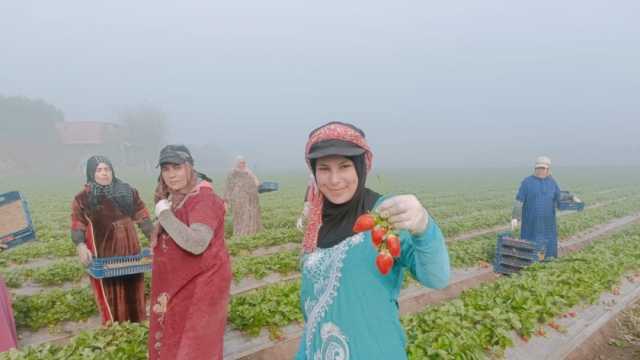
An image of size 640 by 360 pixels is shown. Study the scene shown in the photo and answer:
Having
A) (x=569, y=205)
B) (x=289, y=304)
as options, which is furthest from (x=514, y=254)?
(x=289, y=304)

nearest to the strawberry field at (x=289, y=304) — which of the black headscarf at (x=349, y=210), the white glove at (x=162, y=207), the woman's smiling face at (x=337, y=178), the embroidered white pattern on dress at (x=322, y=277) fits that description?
the white glove at (x=162, y=207)

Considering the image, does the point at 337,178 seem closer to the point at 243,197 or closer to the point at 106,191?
the point at 106,191

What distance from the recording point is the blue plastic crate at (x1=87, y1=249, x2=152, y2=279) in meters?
4.12

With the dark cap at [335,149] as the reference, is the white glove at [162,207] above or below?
below

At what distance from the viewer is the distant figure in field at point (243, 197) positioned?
1089cm

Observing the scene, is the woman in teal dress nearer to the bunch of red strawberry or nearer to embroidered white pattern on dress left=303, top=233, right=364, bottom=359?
embroidered white pattern on dress left=303, top=233, right=364, bottom=359

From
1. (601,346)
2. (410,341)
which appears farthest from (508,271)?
(410,341)

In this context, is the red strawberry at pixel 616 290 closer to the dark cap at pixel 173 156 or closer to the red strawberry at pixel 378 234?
the red strawberry at pixel 378 234

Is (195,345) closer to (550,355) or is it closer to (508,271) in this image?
(550,355)

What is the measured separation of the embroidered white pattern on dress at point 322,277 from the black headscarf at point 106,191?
331cm

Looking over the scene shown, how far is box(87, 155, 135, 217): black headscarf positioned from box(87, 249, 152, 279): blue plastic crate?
0.55 meters

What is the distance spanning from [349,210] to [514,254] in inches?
287

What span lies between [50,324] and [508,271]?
8.44 meters

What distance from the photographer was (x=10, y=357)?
10.8 ft
